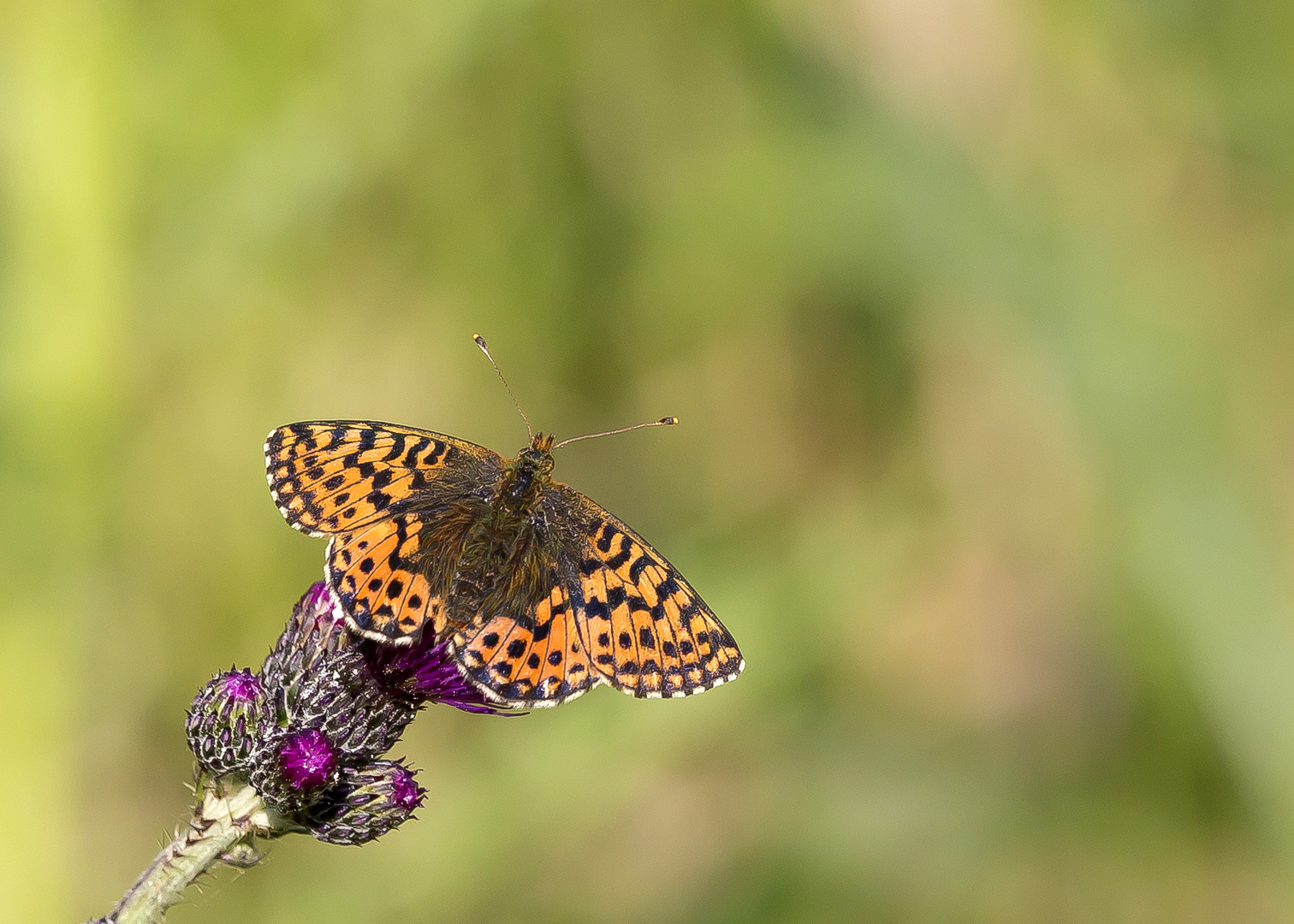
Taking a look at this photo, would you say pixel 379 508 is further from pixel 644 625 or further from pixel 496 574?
pixel 644 625

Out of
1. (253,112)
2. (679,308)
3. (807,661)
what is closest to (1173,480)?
(807,661)

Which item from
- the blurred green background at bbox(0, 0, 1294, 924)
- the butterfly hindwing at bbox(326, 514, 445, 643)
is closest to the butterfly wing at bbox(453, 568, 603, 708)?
the butterfly hindwing at bbox(326, 514, 445, 643)

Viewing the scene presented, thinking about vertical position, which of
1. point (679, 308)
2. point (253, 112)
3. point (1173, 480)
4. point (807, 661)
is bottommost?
point (807, 661)

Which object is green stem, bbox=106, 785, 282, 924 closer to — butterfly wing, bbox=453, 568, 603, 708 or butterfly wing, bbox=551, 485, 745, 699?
butterfly wing, bbox=453, 568, 603, 708

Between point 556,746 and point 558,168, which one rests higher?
point 558,168

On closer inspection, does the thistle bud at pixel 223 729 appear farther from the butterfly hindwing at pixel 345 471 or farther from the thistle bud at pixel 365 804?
the butterfly hindwing at pixel 345 471

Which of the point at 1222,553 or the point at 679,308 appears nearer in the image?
the point at 1222,553

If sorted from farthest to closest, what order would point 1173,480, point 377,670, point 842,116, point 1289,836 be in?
point 842,116 < point 1173,480 < point 1289,836 < point 377,670

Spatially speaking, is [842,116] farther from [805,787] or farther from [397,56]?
[805,787]
